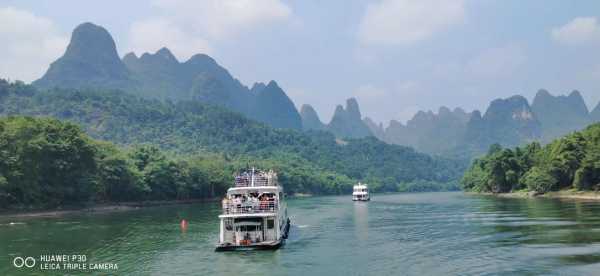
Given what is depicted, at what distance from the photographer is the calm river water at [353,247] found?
44.3m

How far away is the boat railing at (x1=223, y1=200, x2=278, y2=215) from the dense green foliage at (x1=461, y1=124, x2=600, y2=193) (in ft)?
295

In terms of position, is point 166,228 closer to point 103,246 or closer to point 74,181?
point 103,246

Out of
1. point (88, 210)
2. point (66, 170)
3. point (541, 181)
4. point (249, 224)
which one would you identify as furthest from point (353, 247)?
point (541, 181)

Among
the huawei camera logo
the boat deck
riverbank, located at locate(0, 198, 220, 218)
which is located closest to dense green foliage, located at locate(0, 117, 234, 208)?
riverbank, located at locate(0, 198, 220, 218)

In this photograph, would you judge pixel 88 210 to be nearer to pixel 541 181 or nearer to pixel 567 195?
pixel 541 181

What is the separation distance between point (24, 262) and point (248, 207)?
66.9 feet

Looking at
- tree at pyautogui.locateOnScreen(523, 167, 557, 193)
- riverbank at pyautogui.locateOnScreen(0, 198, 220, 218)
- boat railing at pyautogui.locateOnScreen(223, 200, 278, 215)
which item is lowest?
riverbank at pyautogui.locateOnScreen(0, 198, 220, 218)

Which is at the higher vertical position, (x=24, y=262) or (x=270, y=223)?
(x=270, y=223)

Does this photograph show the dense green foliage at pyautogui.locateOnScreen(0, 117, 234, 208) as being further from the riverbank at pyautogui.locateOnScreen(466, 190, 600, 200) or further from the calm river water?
the riverbank at pyautogui.locateOnScreen(466, 190, 600, 200)

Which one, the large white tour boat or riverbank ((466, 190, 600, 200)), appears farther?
riverbank ((466, 190, 600, 200))

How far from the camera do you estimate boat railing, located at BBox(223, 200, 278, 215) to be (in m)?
53.7

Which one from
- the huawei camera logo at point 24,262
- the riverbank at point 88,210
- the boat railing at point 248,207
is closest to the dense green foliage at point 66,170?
the riverbank at point 88,210

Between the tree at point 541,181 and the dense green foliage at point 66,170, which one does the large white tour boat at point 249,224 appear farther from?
the tree at point 541,181

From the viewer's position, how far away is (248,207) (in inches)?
2152
